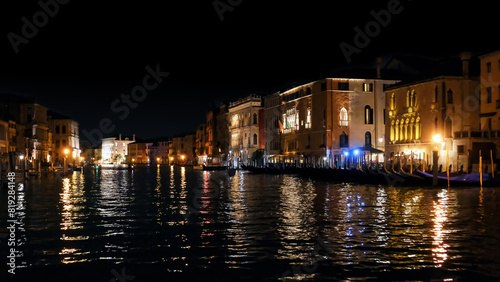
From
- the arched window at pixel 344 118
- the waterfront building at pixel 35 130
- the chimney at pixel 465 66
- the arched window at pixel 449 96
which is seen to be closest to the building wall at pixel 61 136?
the waterfront building at pixel 35 130

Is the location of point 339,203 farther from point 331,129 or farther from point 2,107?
point 2,107

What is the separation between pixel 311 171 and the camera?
49.9 metres

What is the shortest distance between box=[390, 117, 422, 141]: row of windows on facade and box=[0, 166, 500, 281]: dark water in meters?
26.9

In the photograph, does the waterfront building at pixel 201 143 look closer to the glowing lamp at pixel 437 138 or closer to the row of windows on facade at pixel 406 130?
the row of windows on facade at pixel 406 130

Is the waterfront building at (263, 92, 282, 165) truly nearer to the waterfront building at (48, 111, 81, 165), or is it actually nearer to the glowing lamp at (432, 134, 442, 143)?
the glowing lamp at (432, 134, 442, 143)

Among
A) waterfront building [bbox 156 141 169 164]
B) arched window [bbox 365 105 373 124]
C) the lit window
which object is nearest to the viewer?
the lit window

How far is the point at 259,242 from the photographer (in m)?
11.9

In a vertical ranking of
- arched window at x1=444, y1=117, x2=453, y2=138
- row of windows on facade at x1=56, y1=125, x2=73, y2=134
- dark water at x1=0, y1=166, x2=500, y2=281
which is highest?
row of windows on facade at x1=56, y1=125, x2=73, y2=134

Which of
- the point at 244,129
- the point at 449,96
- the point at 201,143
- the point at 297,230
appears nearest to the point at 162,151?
the point at 201,143

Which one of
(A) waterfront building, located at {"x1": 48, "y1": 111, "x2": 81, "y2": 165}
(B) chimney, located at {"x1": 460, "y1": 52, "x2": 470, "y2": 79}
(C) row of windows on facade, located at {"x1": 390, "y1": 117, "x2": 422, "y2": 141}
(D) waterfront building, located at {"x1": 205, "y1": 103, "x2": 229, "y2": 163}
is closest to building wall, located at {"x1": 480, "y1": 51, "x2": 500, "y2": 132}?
(B) chimney, located at {"x1": 460, "y1": 52, "x2": 470, "y2": 79}

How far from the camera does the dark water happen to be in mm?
9250

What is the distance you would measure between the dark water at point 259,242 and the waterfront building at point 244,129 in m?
67.9

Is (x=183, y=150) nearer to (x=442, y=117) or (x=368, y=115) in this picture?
(x=368, y=115)

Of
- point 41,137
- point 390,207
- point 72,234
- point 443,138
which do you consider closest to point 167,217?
point 72,234
